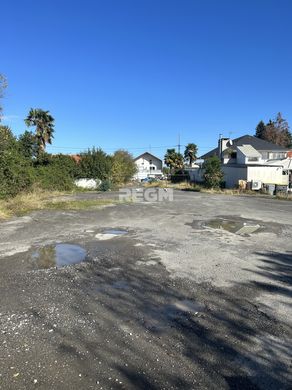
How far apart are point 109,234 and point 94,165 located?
27.6 m

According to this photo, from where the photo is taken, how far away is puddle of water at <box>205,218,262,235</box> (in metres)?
12.3

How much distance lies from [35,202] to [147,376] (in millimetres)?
17275

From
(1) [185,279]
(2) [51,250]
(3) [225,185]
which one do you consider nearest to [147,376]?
(1) [185,279]

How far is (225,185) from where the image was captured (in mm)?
40031

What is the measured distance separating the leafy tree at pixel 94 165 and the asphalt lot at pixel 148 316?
1109 inches

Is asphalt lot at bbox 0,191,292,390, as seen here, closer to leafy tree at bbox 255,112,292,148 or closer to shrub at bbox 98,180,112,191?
shrub at bbox 98,180,112,191

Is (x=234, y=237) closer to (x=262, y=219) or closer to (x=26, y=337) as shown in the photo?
(x=262, y=219)

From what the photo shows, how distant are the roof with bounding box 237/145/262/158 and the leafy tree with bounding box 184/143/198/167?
2072cm

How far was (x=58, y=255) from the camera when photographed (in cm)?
845

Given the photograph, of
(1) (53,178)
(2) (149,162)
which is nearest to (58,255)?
(1) (53,178)

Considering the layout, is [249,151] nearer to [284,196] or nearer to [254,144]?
[254,144]

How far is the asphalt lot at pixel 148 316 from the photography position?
3453 millimetres

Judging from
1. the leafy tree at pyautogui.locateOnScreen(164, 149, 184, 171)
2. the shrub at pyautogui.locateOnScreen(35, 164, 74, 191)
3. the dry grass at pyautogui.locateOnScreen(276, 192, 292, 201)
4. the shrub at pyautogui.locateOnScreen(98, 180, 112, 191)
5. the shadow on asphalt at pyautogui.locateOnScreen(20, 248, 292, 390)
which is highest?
the leafy tree at pyautogui.locateOnScreen(164, 149, 184, 171)

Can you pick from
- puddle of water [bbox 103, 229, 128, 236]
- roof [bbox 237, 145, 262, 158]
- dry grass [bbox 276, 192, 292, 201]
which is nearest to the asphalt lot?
puddle of water [bbox 103, 229, 128, 236]
